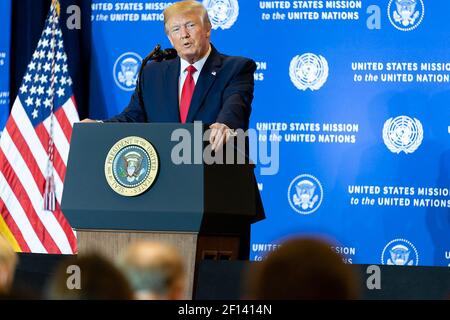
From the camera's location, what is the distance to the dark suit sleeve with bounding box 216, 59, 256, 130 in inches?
165

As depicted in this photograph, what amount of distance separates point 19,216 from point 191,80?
9.90ft

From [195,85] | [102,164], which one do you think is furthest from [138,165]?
[195,85]

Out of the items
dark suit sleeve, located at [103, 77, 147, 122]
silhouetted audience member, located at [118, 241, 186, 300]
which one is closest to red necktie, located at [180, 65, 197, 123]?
dark suit sleeve, located at [103, 77, 147, 122]

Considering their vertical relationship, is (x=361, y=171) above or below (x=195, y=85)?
below

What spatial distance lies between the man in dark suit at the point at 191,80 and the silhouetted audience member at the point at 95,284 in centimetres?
277

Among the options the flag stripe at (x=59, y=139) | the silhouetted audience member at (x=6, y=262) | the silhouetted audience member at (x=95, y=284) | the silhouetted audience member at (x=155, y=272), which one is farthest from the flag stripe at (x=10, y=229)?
the silhouetted audience member at (x=95, y=284)

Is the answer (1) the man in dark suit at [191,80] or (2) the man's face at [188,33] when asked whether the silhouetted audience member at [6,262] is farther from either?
(2) the man's face at [188,33]

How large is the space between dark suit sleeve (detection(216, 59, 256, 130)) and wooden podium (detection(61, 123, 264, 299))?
1.03ft

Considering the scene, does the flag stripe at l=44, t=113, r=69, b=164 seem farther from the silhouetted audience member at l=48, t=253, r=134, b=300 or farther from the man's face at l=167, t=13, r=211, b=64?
the silhouetted audience member at l=48, t=253, r=134, b=300

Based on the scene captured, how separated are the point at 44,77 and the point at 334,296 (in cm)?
600

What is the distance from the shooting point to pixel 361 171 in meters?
6.80

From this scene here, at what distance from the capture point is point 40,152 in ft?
23.3

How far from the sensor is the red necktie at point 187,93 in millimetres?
4469

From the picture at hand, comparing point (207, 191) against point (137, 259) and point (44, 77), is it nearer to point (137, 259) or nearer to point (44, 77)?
point (137, 259)
